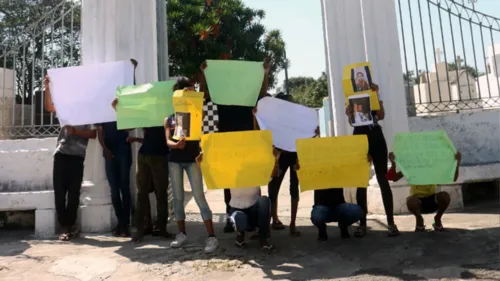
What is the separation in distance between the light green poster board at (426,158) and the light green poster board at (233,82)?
1.47 metres

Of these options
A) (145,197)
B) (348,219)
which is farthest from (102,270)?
(348,219)

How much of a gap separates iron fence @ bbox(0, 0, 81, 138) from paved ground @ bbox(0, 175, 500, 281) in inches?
61.7

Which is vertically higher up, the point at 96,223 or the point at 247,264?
the point at 96,223

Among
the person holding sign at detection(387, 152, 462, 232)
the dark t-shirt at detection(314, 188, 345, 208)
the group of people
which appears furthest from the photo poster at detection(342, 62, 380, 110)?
the dark t-shirt at detection(314, 188, 345, 208)

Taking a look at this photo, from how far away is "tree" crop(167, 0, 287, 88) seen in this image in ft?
36.3

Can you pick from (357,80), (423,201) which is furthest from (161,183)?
(423,201)

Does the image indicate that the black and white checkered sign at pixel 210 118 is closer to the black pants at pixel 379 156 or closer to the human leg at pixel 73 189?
the human leg at pixel 73 189

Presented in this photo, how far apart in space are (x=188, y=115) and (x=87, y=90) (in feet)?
4.70

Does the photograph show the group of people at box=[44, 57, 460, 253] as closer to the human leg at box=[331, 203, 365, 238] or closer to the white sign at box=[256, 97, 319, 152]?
the human leg at box=[331, 203, 365, 238]

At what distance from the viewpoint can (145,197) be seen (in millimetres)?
4074

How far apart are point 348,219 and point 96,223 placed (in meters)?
2.79

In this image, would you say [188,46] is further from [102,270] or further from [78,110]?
[102,270]

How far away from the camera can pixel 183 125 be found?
3.44m

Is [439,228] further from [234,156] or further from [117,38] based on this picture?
[117,38]
